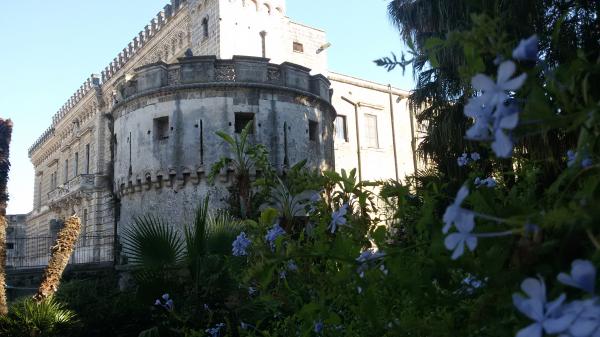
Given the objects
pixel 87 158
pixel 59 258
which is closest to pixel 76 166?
pixel 87 158

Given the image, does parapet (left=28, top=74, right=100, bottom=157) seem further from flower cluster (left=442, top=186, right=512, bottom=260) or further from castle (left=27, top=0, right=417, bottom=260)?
flower cluster (left=442, top=186, right=512, bottom=260)

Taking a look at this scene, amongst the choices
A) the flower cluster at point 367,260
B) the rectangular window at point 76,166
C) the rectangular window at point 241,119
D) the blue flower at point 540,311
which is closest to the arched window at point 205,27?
the rectangular window at point 241,119

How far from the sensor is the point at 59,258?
891 centimetres

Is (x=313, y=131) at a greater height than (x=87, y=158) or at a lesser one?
lesser

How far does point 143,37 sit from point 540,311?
2694cm

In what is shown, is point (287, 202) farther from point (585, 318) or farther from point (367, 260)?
point (585, 318)

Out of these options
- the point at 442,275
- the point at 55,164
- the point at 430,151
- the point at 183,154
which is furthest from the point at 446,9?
the point at 55,164

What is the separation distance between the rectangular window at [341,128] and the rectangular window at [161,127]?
39.1 ft

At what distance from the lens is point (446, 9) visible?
32.2ft

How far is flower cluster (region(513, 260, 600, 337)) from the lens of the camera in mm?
577

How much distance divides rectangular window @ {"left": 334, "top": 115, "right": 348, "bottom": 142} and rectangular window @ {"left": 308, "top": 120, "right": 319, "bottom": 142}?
9.82 m

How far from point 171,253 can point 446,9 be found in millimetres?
7030

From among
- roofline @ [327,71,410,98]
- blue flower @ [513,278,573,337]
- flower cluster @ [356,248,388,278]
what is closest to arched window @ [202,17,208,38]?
roofline @ [327,71,410,98]

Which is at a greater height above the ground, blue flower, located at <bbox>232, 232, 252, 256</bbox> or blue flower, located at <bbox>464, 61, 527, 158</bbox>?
Answer: blue flower, located at <bbox>464, 61, 527, 158</bbox>
